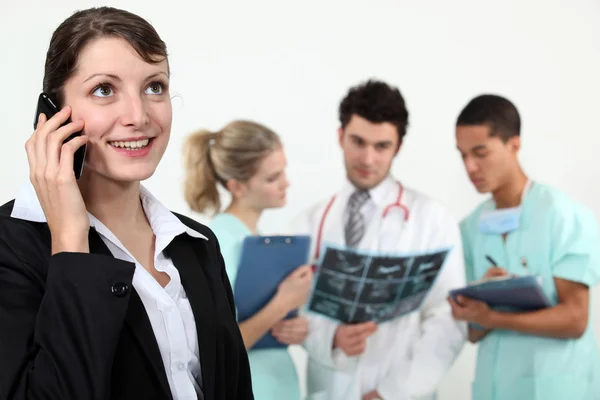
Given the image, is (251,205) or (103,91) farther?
(251,205)

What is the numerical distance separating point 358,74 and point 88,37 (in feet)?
6.57

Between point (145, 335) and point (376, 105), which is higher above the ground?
point (376, 105)

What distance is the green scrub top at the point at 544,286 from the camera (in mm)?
2947

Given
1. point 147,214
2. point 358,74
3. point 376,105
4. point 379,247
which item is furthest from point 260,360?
point 147,214

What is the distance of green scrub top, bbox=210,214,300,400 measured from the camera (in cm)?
265

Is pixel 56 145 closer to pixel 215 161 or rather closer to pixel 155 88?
pixel 155 88

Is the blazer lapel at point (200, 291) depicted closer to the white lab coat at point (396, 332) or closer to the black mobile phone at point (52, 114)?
the black mobile phone at point (52, 114)

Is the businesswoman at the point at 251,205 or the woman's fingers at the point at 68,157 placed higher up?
the woman's fingers at the point at 68,157

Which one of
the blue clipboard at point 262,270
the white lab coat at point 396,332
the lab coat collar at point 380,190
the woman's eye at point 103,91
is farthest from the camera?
the lab coat collar at point 380,190

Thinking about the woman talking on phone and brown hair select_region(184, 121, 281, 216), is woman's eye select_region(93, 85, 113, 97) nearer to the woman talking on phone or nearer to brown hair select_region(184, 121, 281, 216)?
the woman talking on phone

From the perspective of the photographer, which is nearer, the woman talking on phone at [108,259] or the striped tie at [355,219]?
the woman talking on phone at [108,259]

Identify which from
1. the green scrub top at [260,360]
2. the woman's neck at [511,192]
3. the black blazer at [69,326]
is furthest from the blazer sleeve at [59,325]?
the woman's neck at [511,192]

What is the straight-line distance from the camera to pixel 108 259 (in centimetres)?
108

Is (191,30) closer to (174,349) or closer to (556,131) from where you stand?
(556,131)
